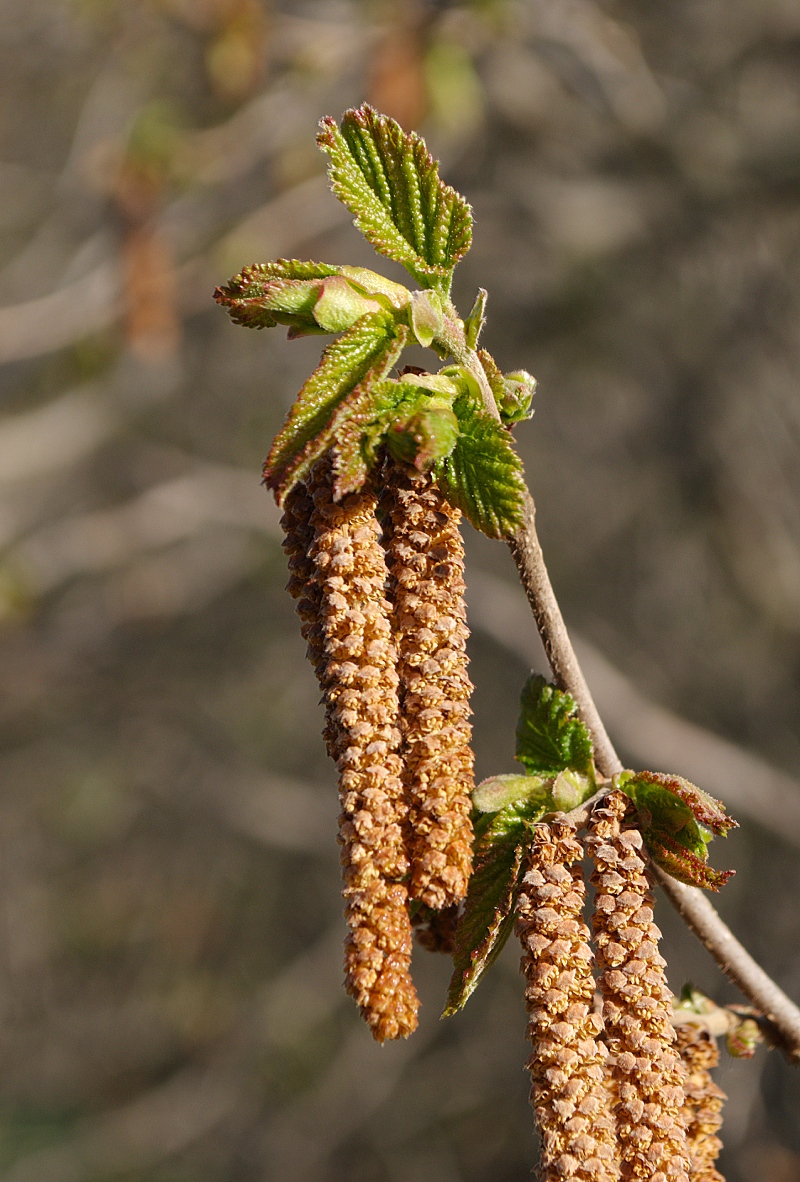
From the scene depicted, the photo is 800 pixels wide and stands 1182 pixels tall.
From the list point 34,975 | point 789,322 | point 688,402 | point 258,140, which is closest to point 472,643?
point 688,402

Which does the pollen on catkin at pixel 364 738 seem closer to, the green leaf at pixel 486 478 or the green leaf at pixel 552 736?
the green leaf at pixel 486 478

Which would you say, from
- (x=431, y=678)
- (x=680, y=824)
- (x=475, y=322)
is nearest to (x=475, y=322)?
(x=475, y=322)

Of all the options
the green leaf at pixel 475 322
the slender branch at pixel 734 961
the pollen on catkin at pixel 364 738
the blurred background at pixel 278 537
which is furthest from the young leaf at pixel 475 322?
the blurred background at pixel 278 537

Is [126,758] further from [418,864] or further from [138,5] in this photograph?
[418,864]

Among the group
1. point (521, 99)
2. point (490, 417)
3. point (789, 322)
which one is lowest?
point (490, 417)

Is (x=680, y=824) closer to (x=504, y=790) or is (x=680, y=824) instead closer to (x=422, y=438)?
(x=504, y=790)

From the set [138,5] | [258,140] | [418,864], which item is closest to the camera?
[418,864]
